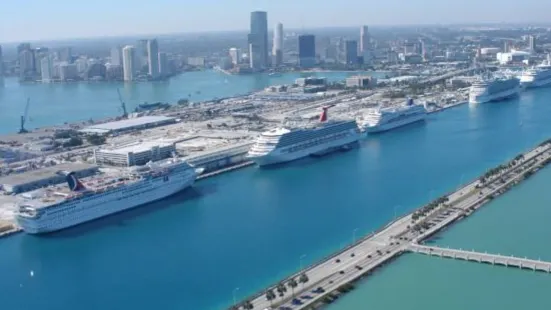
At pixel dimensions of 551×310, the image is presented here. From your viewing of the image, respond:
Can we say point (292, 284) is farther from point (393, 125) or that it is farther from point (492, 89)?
point (492, 89)

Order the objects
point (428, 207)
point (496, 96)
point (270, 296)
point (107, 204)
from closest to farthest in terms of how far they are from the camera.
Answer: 1. point (270, 296)
2. point (428, 207)
3. point (107, 204)
4. point (496, 96)

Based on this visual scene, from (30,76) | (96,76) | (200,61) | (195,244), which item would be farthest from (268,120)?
(200,61)

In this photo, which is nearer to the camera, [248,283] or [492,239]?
[248,283]

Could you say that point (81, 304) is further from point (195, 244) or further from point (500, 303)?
point (500, 303)

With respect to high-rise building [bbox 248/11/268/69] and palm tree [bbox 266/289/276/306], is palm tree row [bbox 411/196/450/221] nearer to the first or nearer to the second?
palm tree [bbox 266/289/276/306]

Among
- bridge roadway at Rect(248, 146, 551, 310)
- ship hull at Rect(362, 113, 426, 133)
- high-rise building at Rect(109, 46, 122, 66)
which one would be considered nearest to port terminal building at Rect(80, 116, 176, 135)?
ship hull at Rect(362, 113, 426, 133)

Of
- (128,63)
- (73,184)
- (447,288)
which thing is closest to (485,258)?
(447,288)
